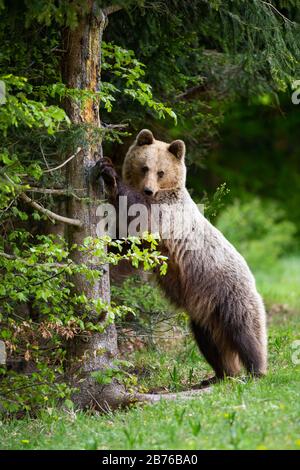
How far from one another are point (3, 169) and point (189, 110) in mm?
Answer: 3993

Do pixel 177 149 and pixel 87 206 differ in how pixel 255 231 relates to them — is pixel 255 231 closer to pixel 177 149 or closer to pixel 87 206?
pixel 177 149

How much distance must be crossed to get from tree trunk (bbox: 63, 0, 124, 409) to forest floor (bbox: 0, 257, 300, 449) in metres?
0.32

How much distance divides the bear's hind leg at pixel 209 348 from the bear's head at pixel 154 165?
140cm

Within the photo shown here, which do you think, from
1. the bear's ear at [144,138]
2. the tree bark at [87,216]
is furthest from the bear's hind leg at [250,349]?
the bear's ear at [144,138]

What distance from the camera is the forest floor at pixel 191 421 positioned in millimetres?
4957

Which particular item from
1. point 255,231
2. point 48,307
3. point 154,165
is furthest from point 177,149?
point 255,231

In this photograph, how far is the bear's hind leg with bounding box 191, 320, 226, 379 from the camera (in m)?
7.70

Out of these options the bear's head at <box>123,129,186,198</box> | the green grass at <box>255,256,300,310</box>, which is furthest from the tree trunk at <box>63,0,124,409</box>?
the green grass at <box>255,256,300,310</box>

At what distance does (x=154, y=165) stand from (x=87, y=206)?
1.13 m

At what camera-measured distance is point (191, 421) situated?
5273 millimetres

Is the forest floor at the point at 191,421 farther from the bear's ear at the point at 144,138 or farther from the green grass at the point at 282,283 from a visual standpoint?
the green grass at the point at 282,283

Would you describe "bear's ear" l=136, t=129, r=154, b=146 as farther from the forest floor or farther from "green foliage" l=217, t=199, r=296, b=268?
"green foliage" l=217, t=199, r=296, b=268

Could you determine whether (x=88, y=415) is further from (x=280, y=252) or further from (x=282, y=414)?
(x=280, y=252)
